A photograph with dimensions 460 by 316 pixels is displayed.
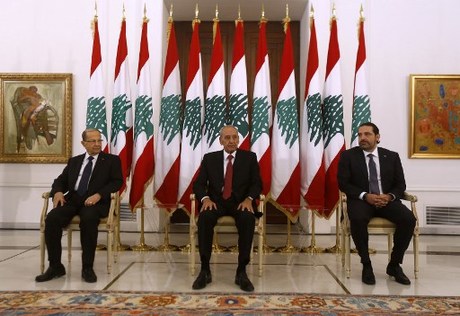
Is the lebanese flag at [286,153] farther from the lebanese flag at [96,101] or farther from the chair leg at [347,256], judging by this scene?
the lebanese flag at [96,101]

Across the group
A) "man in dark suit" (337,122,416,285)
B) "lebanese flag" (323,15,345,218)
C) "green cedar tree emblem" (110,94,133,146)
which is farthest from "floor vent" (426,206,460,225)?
"green cedar tree emblem" (110,94,133,146)

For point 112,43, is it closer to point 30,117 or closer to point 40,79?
point 40,79

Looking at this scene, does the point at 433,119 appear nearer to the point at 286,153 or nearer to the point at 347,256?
the point at 286,153

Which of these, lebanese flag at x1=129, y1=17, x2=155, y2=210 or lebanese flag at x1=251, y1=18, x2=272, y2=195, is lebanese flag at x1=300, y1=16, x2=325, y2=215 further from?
lebanese flag at x1=129, y1=17, x2=155, y2=210

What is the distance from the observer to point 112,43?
22.5 feet

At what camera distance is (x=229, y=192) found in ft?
13.9

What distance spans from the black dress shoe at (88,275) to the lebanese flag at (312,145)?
2.64 m

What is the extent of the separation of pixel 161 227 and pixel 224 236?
1062mm

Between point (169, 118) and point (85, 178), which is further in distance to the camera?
point (169, 118)

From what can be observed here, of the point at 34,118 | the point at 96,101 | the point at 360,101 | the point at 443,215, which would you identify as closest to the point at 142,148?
the point at 96,101

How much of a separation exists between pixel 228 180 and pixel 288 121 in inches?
61.4

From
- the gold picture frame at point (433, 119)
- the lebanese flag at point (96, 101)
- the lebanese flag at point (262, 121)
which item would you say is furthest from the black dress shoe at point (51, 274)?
the gold picture frame at point (433, 119)

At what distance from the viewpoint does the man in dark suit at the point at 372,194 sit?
3.97m

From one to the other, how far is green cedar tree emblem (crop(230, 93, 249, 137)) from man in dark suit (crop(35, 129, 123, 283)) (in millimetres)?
1627
